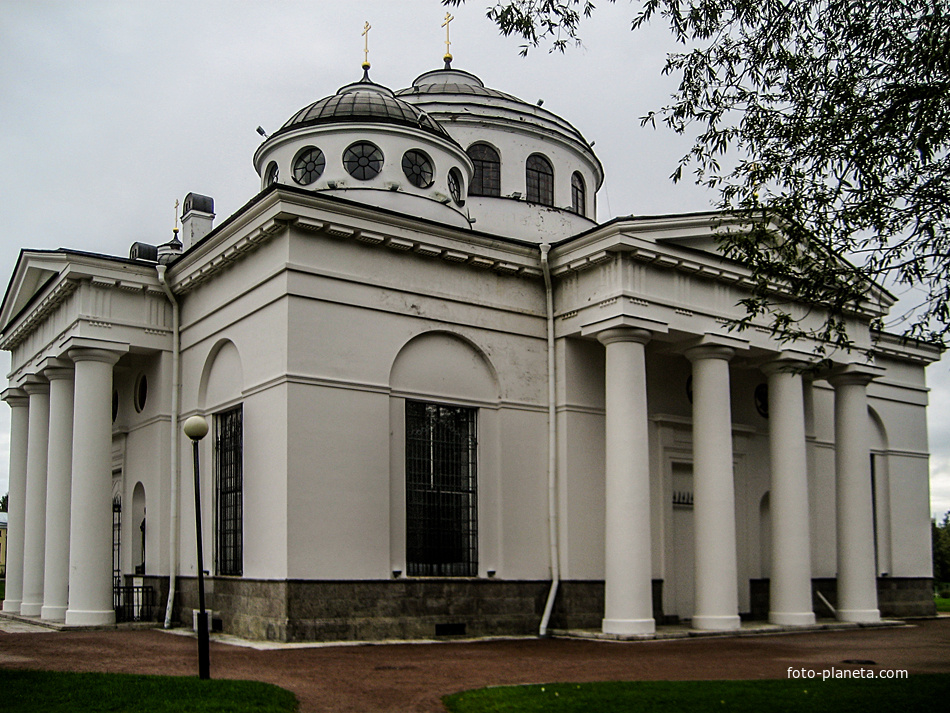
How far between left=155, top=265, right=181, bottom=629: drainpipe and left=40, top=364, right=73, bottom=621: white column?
2.58 meters

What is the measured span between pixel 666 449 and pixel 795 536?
330 centimetres

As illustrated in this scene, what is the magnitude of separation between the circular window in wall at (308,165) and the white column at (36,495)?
809 centimetres

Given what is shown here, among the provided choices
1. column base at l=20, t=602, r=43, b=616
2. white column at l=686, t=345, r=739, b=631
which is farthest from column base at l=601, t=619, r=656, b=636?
column base at l=20, t=602, r=43, b=616

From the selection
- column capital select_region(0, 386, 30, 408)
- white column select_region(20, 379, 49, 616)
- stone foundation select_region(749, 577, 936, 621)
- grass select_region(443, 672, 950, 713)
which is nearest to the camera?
grass select_region(443, 672, 950, 713)

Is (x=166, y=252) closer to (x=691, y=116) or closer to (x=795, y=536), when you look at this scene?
(x=795, y=536)

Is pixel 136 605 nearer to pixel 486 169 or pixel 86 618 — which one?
pixel 86 618

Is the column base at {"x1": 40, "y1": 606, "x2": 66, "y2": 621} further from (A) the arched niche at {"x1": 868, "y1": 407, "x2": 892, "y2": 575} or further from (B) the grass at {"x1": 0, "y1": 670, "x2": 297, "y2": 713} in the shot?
(A) the arched niche at {"x1": 868, "y1": 407, "x2": 892, "y2": 575}

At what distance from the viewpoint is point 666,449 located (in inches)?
907

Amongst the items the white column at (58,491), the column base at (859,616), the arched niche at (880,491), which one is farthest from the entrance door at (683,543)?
the white column at (58,491)

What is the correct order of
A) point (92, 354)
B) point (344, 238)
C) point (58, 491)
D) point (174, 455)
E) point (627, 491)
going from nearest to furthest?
point (344, 238) → point (627, 491) → point (92, 354) → point (174, 455) → point (58, 491)

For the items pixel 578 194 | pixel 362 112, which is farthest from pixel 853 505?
pixel 362 112

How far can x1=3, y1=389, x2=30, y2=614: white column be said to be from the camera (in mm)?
26000

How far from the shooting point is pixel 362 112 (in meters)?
23.5

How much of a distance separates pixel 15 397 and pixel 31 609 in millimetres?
5988
